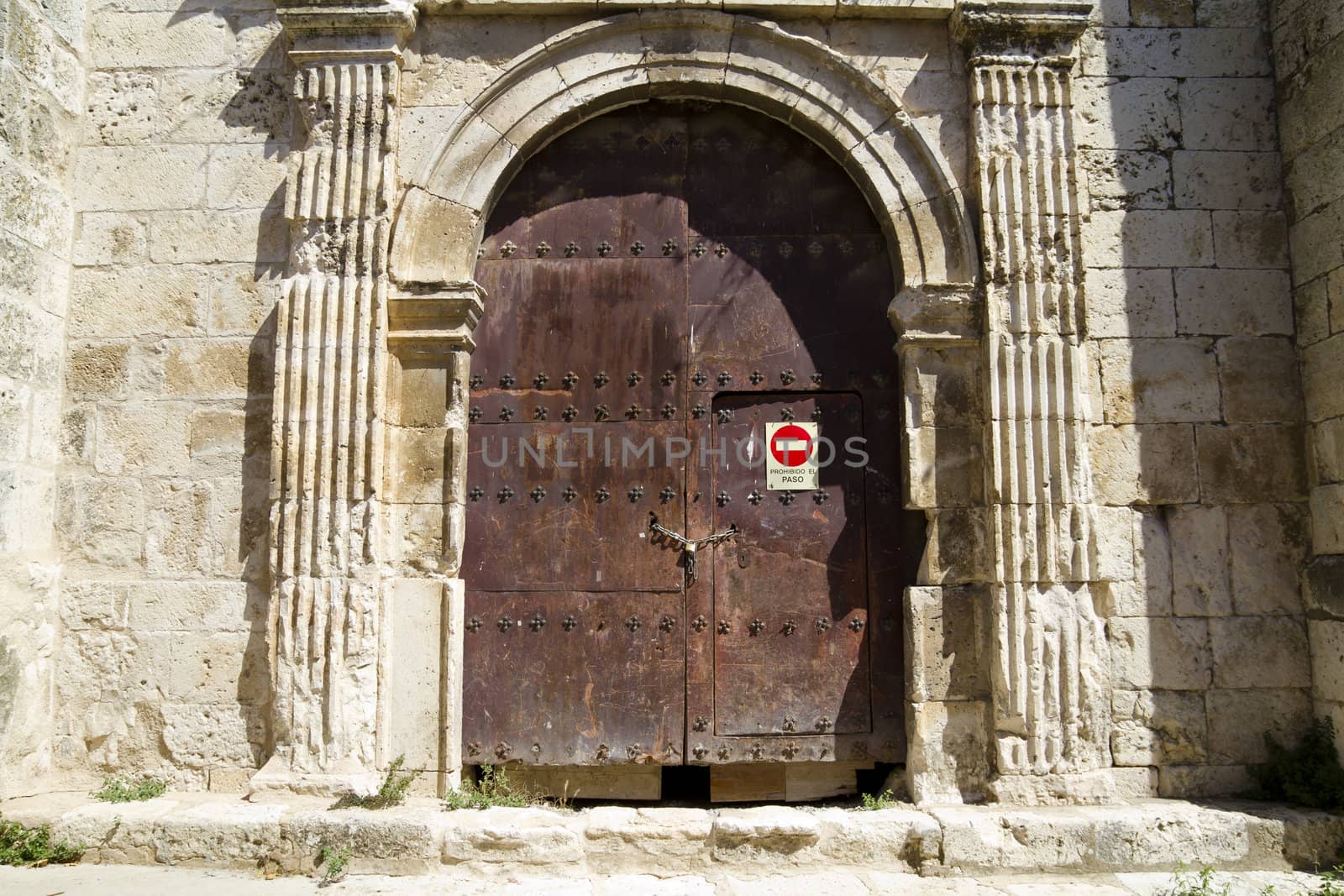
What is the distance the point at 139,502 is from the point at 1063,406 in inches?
162

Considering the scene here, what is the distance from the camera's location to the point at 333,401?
13.5 ft

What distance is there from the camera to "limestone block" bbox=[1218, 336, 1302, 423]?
4.25 meters

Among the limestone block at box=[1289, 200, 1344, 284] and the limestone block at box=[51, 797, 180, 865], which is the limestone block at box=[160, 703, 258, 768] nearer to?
the limestone block at box=[51, 797, 180, 865]

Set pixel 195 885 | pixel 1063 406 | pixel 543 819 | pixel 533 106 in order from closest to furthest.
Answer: pixel 195 885 → pixel 543 819 → pixel 1063 406 → pixel 533 106

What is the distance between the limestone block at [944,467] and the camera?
165 inches

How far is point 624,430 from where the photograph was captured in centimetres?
437

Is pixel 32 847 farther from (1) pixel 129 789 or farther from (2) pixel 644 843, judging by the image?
(2) pixel 644 843

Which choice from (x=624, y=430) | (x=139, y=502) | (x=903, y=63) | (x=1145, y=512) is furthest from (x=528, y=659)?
(x=903, y=63)

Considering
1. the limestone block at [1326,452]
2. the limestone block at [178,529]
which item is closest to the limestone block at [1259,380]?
the limestone block at [1326,452]

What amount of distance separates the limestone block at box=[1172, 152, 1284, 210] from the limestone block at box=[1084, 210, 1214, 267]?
0.33 feet

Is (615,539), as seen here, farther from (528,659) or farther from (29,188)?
(29,188)

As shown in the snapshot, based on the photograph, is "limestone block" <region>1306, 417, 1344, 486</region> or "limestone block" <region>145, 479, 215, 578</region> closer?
"limestone block" <region>1306, 417, 1344, 486</region>

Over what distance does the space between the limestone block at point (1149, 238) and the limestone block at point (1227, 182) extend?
99 mm

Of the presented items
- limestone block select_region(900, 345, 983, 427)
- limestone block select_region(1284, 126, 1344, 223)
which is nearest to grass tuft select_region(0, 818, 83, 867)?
limestone block select_region(900, 345, 983, 427)
